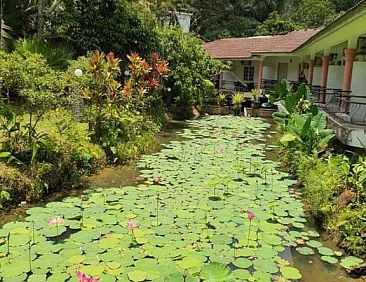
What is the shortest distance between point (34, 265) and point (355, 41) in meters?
9.56

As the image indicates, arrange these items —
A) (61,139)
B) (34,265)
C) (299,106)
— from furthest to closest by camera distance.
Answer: (299,106) < (61,139) < (34,265)

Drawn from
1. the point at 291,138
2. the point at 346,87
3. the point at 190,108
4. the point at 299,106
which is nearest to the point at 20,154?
the point at 291,138

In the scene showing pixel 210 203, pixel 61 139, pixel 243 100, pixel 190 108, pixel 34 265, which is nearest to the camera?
pixel 34 265

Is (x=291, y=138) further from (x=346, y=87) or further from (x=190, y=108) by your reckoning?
(x=190, y=108)

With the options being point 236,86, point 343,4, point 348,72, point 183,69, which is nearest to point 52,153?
point 348,72

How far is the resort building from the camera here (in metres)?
10.1

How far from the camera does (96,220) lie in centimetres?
602

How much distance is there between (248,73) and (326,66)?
12.9 metres

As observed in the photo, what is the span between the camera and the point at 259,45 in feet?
85.5

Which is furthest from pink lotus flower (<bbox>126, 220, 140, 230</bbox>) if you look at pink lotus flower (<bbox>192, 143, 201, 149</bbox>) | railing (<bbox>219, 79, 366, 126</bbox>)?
railing (<bbox>219, 79, 366, 126</bbox>)

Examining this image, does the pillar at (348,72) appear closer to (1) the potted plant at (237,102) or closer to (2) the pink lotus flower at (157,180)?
(2) the pink lotus flower at (157,180)

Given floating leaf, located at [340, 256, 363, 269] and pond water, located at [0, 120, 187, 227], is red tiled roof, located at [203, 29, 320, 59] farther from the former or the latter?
floating leaf, located at [340, 256, 363, 269]

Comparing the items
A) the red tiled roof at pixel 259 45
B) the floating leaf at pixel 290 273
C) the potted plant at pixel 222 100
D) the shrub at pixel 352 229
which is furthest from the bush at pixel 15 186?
the red tiled roof at pixel 259 45

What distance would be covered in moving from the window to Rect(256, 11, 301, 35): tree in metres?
5.93
